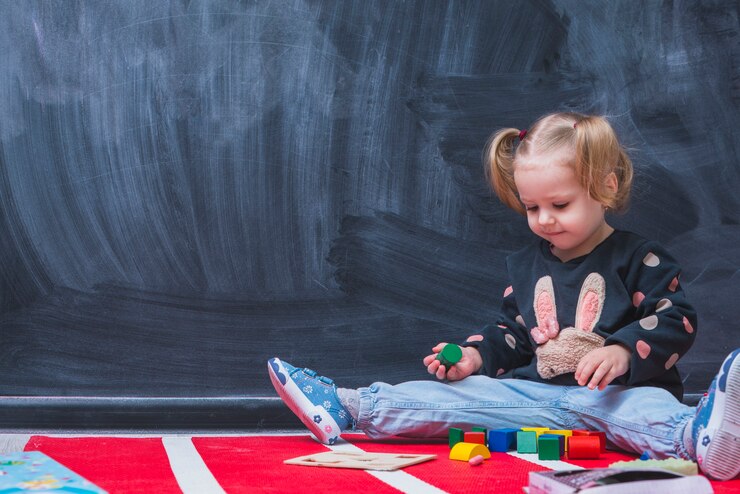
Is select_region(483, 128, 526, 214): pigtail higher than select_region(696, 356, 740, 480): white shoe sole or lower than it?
higher

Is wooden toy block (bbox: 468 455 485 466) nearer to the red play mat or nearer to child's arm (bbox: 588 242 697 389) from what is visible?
Result: the red play mat

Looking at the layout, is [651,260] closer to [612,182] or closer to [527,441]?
[612,182]

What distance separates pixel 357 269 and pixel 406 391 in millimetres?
281

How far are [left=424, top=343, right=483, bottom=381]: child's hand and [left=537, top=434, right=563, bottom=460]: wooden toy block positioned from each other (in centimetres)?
24

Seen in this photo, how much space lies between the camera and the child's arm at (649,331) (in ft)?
3.83

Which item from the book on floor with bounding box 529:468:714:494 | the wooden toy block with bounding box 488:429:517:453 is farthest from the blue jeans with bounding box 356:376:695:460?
the book on floor with bounding box 529:468:714:494

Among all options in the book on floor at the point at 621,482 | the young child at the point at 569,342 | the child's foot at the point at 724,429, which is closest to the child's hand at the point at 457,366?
the young child at the point at 569,342

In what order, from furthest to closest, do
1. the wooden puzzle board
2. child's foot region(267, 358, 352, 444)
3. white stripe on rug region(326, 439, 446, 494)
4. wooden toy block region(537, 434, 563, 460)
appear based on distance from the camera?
child's foot region(267, 358, 352, 444), wooden toy block region(537, 434, 563, 460), the wooden puzzle board, white stripe on rug region(326, 439, 446, 494)

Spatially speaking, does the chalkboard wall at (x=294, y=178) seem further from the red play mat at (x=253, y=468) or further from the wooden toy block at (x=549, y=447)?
the wooden toy block at (x=549, y=447)

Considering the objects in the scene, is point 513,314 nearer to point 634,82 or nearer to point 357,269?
point 357,269

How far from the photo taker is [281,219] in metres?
1.49

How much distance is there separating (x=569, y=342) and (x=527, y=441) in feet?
0.68

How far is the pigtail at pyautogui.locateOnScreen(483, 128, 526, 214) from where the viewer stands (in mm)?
1428

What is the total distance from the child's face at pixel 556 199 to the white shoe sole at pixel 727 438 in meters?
0.40
